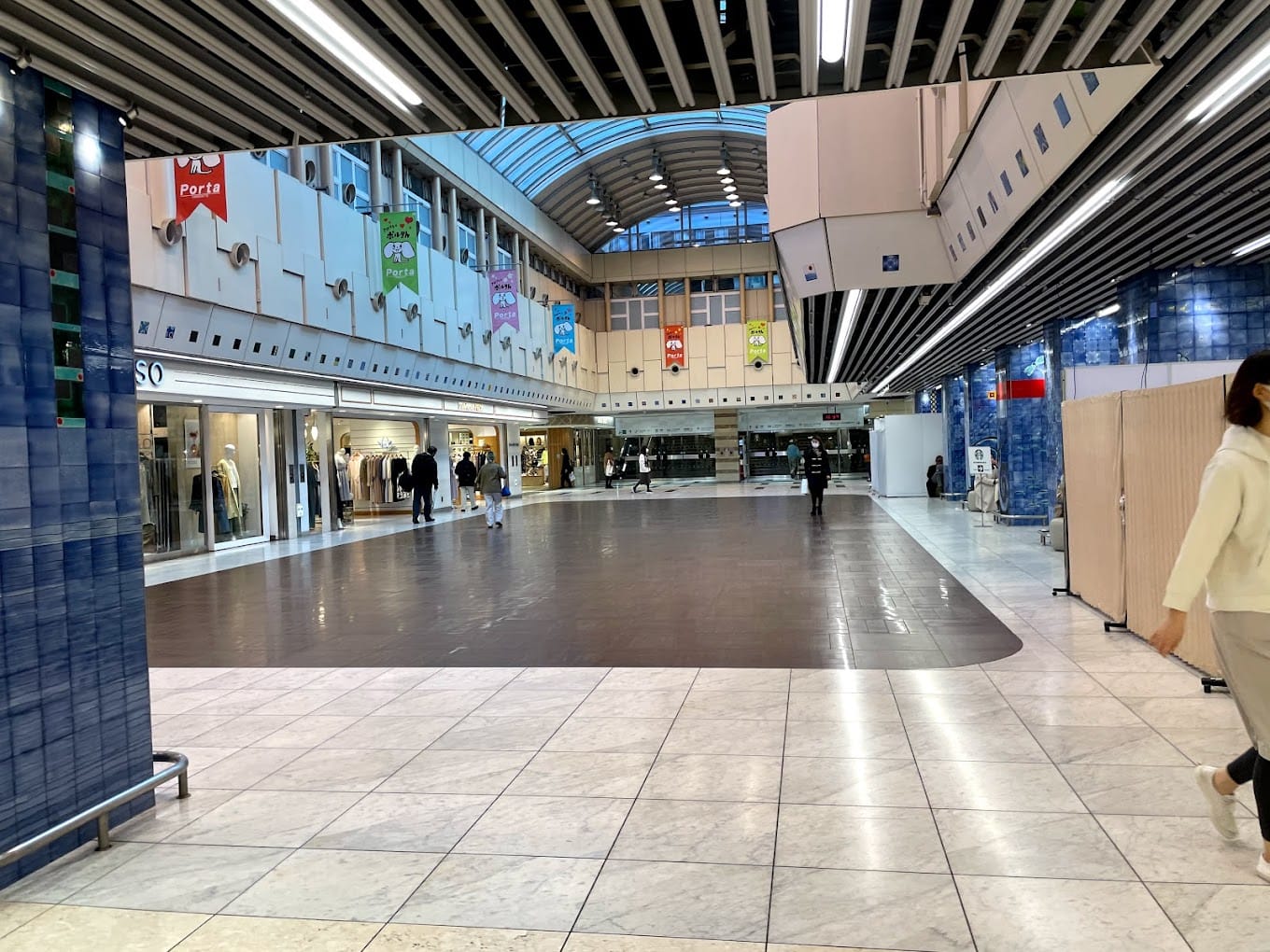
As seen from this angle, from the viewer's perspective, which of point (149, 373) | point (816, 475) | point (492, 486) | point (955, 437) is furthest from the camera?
point (955, 437)

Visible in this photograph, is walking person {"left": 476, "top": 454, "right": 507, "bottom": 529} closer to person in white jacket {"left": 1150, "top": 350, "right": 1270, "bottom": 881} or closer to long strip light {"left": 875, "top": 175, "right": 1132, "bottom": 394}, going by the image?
long strip light {"left": 875, "top": 175, "right": 1132, "bottom": 394}

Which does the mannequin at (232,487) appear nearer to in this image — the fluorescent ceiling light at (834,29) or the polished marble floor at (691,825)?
the polished marble floor at (691,825)

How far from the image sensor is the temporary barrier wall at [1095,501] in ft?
22.5

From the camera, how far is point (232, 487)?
649 inches

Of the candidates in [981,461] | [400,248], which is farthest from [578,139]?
[981,461]

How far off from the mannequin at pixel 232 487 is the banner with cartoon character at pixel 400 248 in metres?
4.13

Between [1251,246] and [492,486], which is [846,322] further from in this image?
[492,486]

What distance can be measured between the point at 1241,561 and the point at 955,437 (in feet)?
67.7

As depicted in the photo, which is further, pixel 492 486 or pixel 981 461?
pixel 492 486

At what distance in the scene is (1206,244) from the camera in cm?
→ 905

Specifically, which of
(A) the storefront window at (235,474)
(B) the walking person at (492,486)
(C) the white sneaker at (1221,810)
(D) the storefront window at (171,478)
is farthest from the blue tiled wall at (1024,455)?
(D) the storefront window at (171,478)

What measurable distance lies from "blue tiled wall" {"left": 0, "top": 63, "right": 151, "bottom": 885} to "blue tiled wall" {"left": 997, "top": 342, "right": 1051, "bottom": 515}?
14910mm

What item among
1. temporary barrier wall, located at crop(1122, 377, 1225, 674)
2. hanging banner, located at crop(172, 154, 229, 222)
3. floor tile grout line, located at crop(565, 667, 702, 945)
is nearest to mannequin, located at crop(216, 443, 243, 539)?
hanging banner, located at crop(172, 154, 229, 222)

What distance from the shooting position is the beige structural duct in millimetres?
5367
